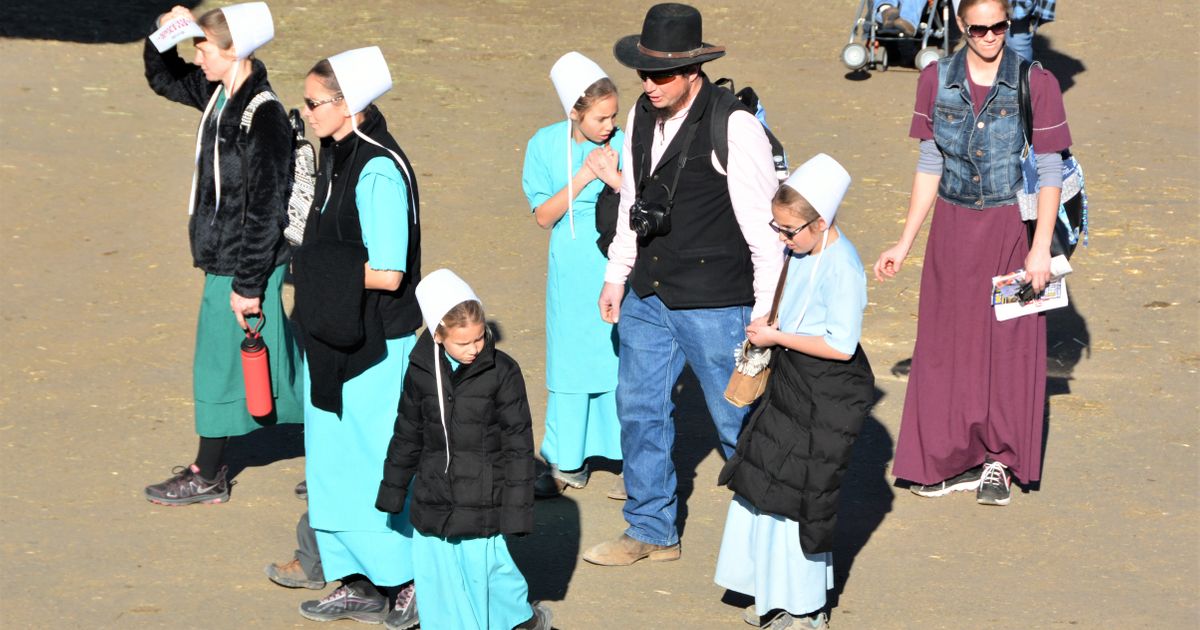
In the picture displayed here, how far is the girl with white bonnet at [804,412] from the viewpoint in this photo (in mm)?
5289

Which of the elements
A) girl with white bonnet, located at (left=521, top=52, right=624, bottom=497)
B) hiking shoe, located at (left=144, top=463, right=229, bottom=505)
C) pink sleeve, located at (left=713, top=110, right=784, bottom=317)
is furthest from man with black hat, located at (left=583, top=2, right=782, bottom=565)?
hiking shoe, located at (left=144, top=463, right=229, bottom=505)

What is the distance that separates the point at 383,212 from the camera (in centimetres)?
530

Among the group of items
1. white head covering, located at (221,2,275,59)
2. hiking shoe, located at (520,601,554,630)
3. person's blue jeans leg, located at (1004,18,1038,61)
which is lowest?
hiking shoe, located at (520,601,554,630)

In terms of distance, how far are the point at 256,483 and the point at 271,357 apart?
651mm

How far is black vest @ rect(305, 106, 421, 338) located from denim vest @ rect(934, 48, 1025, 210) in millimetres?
2294

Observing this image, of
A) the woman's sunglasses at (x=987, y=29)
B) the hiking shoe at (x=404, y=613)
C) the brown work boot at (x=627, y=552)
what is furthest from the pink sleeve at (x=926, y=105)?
the hiking shoe at (x=404, y=613)

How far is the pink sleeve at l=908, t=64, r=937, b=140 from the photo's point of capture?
6543 millimetres

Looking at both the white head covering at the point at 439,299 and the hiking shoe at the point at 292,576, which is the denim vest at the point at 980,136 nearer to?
the white head covering at the point at 439,299

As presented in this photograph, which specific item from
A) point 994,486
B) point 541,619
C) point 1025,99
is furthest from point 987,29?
point 541,619

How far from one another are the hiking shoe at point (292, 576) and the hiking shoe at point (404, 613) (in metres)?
0.38

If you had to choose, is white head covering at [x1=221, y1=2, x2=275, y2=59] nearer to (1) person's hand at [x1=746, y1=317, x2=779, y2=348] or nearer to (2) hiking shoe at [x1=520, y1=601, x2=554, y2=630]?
(1) person's hand at [x1=746, y1=317, x2=779, y2=348]

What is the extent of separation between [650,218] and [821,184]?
79 cm

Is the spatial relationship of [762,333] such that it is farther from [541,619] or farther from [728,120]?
[541,619]

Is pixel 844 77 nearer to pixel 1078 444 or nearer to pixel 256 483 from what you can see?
pixel 1078 444
